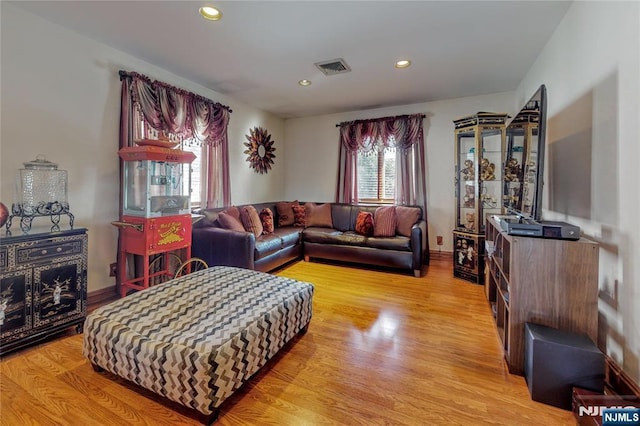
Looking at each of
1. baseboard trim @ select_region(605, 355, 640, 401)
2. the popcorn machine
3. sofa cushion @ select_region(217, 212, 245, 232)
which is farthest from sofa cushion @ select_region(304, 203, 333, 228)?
baseboard trim @ select_region(605, 355, 640, 401)

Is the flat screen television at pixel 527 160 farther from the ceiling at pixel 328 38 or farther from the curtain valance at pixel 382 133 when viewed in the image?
the curtain valance at pixel 382 133

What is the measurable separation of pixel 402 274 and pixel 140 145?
339 cm

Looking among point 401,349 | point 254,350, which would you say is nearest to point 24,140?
point 254,350

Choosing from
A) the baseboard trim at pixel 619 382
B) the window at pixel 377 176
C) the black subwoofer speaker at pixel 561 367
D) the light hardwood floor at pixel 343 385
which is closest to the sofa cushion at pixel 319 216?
the window at pixel 377 176

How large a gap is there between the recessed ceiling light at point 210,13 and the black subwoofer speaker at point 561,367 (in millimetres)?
3064

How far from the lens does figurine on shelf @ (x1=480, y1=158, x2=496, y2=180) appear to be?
11.5 feet

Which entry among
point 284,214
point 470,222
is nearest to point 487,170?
point 470,222

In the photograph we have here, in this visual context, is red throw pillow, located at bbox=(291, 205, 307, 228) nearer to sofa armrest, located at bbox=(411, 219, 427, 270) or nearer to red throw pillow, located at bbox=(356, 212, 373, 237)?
red throw pillow, located at bbox=(356, 212, 373, 237)

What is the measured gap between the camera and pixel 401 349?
2.03 m

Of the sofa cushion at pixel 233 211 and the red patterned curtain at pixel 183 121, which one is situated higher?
the red patterned curtain at pixel 183 121

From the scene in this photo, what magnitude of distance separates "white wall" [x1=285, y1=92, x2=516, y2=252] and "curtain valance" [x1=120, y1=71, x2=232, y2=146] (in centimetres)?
176

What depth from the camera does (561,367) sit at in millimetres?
1472

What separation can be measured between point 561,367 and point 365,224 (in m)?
2.95

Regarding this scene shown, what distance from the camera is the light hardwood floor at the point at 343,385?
142 cm
